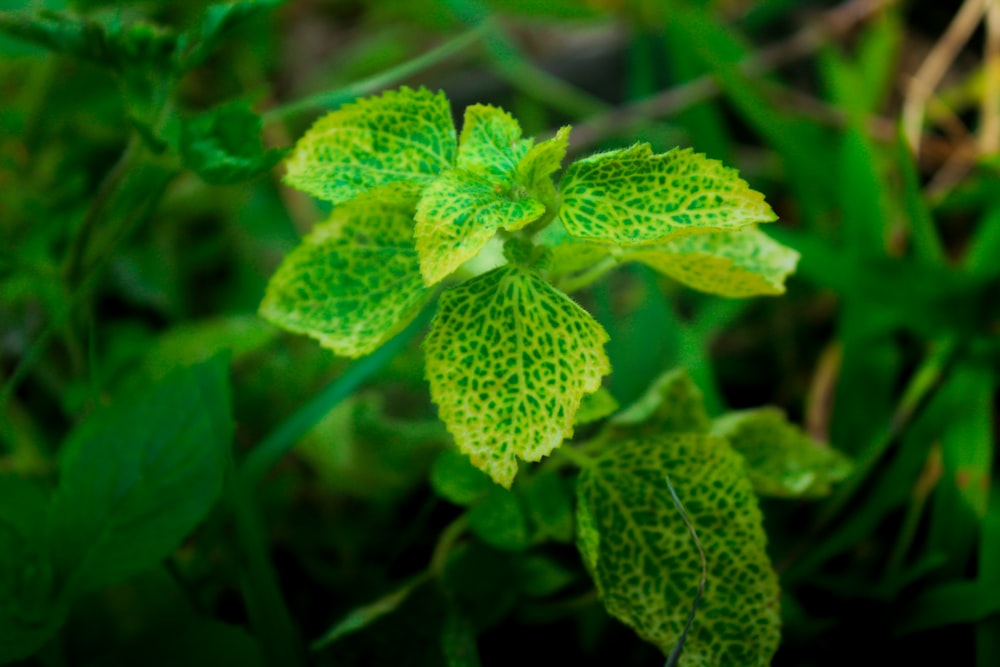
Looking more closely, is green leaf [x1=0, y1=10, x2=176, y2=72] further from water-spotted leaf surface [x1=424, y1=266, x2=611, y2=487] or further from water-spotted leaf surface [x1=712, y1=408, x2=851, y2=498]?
water-spotted leaf surface [x1=712, y1=408, x2=851, y2=498]

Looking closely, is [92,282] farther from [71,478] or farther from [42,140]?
[42,140]

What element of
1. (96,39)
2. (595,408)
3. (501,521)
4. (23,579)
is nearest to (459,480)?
(501,521)

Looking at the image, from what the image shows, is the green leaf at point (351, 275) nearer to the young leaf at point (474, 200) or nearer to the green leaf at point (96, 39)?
the young leaf at point (474, 200)

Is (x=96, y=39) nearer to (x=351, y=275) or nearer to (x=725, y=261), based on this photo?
(x=351, y=275)

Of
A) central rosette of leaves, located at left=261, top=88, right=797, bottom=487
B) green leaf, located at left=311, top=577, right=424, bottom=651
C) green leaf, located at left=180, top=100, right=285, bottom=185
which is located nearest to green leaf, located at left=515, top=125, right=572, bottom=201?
central rosette of leaves, located at left=261, top=88, right=797, bottom=487

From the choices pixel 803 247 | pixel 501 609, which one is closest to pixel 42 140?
pixel 501 609
